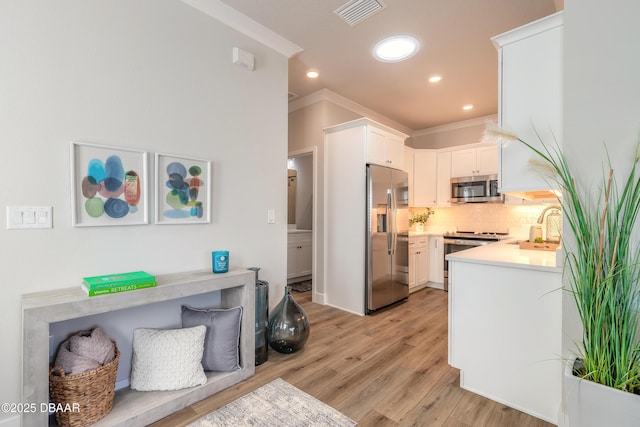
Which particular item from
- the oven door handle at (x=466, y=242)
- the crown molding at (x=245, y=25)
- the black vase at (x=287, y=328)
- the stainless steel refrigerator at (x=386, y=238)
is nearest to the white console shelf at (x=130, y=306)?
the black vase at (x=287, y=328)

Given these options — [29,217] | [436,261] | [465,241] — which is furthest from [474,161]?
[29,217]

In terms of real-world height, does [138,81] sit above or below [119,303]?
above

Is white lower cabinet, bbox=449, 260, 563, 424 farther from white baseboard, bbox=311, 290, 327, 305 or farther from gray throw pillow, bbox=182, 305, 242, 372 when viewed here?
white baseboard, bbox=311, 290, 327, 305

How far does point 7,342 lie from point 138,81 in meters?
1.69

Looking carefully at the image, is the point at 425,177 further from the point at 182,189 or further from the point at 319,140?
the point at 182,189

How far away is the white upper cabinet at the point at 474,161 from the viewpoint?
4.51 meters

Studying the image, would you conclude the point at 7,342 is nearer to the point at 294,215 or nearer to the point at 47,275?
the point at 47,275

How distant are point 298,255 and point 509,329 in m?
3.66

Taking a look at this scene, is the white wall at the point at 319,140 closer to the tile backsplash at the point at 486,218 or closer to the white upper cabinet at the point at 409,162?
the white upper cabinet at the point at 409,162

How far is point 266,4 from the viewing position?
233 centimetres

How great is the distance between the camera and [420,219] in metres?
5.36

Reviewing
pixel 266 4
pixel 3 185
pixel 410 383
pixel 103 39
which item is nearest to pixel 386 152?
pixel 266 4

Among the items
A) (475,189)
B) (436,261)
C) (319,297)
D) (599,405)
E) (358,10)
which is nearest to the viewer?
(599,405)

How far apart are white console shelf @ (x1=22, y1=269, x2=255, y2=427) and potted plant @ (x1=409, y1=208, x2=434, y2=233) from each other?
3.90 metres
